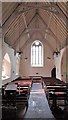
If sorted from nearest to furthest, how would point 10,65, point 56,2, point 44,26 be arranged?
point 56,2 < point 10,65 < point 44,26

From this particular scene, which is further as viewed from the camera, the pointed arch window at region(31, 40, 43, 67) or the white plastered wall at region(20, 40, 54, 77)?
the pointed arch window at region(31, 40, 43, 67)

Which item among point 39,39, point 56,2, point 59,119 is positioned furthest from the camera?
point 39,39

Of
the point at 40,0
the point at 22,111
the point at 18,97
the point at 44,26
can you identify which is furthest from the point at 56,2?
the point at 44,26

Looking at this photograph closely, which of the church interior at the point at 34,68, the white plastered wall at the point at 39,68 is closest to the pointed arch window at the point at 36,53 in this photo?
the church interior at the point at 34,68

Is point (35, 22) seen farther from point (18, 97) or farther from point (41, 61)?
point (18, 97)

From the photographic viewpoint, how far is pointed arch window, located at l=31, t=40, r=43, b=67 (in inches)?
974

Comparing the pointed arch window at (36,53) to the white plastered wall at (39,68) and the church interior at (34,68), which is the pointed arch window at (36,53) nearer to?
the church interior at (34,68)

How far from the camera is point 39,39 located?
79.5 ft

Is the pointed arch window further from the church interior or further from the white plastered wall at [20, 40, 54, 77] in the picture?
the white plastered wall at [20, 40, 54, 77]

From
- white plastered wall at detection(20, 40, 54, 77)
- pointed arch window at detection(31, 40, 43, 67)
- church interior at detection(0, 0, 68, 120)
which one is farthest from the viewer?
pointed arch window at detection(31, 40, 43, 67)

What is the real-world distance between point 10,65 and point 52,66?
24.9ft

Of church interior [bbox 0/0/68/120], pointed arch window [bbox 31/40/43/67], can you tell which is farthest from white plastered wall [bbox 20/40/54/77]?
pointed arch window [bbox 31/40/43/67]

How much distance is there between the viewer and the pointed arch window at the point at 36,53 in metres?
24.8

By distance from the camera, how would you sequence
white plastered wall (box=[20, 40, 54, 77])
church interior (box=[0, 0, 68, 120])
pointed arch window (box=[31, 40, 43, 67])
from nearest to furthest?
church interior (box=[0, 0, 68, 120]) < white plastered wall (box=[20, 40, 54, 77]) < pointed arch window (box=[31, 40, 43, 67])
